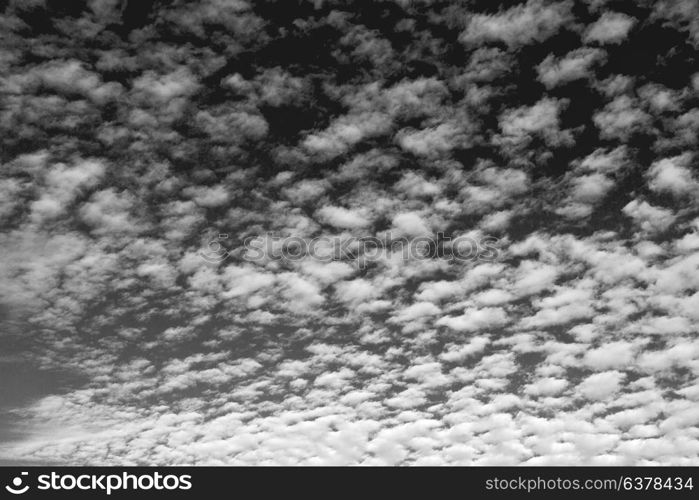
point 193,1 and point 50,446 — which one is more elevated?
point 193,1

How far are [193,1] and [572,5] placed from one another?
15.2 feet

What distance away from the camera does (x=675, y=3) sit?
596 centimetres
